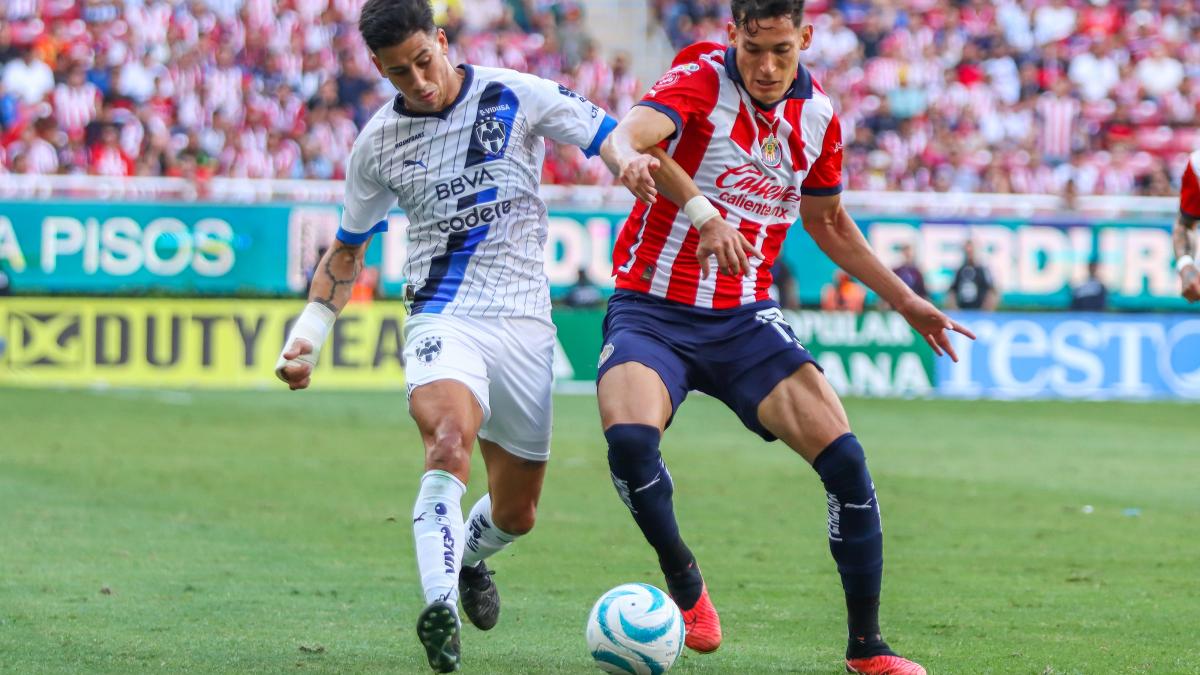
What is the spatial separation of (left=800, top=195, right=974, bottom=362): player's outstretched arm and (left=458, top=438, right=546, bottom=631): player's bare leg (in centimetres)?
144

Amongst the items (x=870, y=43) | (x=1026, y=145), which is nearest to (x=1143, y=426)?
(x=1026, y=145)

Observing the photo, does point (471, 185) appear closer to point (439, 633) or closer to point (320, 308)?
point (320, 308)

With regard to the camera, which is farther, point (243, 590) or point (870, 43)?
point (870, 43)

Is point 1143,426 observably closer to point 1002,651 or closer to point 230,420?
point 230,420

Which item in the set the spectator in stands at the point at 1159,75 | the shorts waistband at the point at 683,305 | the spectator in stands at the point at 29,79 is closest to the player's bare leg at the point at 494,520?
the shorts waistband at the point at 683,305

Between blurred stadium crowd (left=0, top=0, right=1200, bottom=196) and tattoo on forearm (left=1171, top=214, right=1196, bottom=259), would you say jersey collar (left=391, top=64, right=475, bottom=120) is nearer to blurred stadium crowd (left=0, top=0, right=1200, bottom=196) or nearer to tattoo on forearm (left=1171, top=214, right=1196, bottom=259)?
tattoo on forearm (left=1171, top=214, right=1196, bottom=259)

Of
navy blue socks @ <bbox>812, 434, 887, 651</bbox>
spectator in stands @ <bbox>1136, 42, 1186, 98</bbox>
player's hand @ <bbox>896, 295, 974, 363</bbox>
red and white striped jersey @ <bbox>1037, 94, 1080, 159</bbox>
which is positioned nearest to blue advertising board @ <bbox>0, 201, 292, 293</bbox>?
red and white striped jersey @ <bbox>1037, 94, 1080, 159</bbox>

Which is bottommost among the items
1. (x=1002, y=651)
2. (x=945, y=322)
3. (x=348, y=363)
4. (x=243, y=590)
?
(x=348, y=363)

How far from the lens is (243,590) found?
791 centimetres

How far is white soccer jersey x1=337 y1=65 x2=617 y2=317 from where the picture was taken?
6473 mm

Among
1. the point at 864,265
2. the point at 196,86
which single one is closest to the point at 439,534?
the point at 864,265

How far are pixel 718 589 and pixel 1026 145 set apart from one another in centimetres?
2141

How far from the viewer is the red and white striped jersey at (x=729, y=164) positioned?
6.49m

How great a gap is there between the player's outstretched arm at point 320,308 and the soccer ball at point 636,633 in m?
1.40
